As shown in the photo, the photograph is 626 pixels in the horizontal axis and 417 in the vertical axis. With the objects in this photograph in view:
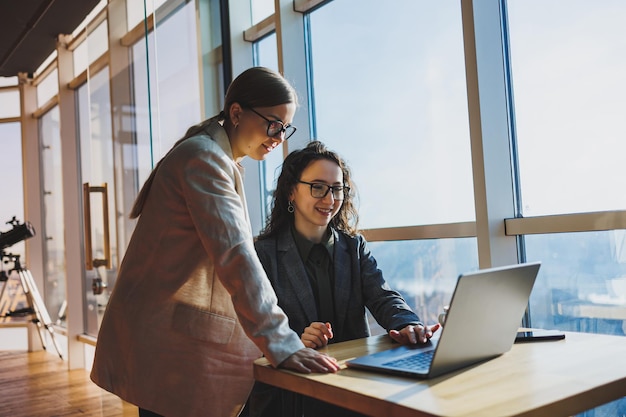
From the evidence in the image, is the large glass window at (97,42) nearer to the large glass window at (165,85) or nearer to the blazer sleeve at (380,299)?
the large glass window at (165,85)

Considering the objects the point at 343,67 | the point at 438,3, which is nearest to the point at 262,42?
the point at 343,67

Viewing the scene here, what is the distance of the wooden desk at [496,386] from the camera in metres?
0.97

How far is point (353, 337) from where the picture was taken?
1.88m

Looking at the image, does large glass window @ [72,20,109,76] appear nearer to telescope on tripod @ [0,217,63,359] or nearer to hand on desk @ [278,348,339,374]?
hand on desk @ [278,348,339,374]

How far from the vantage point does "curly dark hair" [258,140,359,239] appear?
2.03 meters

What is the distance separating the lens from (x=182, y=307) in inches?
58.1

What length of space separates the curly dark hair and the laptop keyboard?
2.44ft

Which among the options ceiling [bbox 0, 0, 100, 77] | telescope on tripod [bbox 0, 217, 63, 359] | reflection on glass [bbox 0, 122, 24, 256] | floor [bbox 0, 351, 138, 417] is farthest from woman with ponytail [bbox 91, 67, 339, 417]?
reflection on glass [bbox 0, 122, 24, 256]

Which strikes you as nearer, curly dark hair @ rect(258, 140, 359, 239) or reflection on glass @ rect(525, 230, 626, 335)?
reflection on glass @ rect(525, 230, 626, 335)

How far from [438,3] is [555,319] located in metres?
1.30

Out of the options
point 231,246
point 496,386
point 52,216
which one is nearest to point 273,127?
point 231,246

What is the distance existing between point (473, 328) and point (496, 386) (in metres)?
0.14

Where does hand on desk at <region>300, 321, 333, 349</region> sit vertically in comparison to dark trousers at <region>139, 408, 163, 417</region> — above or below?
above

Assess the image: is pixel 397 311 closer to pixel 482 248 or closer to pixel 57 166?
pixel 482 248
